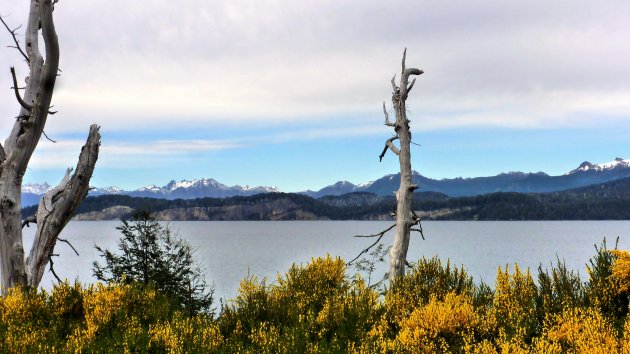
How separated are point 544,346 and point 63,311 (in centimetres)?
746

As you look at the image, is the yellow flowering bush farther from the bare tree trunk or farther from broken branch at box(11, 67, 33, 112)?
broken branch at box(11, 67, 33, 112)

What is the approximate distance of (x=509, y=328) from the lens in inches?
300

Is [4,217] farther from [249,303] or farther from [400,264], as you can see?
[400,264]

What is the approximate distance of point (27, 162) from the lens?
11.6m

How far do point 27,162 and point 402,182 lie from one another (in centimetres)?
1077

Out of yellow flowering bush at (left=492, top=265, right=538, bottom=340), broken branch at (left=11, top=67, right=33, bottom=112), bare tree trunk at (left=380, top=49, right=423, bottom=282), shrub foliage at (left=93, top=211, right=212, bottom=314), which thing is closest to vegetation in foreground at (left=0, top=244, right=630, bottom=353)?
yellow flowering bush at (left=492, top=265, right=538, bottom=340)

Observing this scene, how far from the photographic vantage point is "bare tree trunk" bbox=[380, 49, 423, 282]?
16.2m

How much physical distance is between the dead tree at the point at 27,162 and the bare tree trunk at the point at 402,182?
916 centimetres

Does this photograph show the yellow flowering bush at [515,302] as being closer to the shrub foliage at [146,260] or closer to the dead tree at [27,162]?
the dead tree at [27,162]

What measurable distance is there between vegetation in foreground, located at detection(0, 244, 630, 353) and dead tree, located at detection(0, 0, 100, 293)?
233 centimetres

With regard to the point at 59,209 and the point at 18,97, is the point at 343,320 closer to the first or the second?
the point at 59,209

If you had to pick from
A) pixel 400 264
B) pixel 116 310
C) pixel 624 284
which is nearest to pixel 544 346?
pixel 624 284

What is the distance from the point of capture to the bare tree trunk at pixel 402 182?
16.2 m

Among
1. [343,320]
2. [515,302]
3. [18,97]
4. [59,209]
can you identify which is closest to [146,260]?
[59,209]
